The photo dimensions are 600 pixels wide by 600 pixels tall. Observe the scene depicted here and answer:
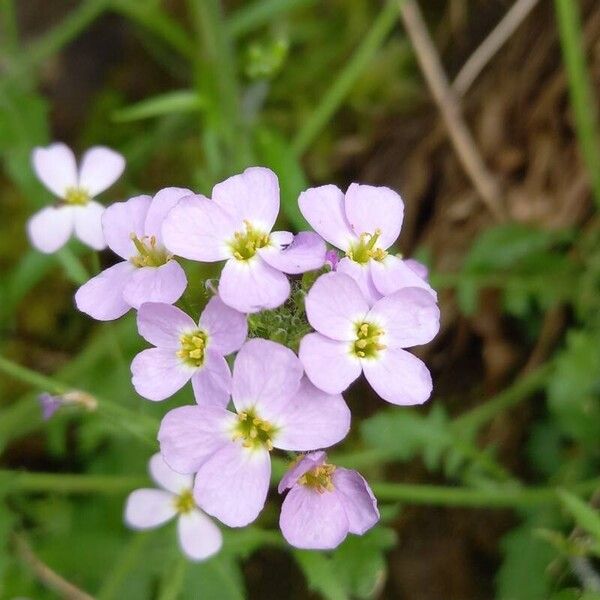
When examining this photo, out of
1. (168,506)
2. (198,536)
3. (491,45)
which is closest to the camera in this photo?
(198,536)

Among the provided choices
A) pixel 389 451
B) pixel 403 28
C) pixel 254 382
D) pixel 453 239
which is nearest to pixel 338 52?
pixel 403 28

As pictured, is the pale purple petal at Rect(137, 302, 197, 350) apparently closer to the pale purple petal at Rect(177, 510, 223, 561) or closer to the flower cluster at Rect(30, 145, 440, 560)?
the flower cluster at Rect(30, 145, 440, 560)

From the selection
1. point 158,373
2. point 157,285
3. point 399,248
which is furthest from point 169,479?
point 399,248

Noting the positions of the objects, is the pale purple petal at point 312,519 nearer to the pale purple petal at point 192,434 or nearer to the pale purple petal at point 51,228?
the pale purple petal at point 192,434

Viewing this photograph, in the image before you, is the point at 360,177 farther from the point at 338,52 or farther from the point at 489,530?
the point at 489,530

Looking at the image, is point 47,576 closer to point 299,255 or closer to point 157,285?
point 157,285

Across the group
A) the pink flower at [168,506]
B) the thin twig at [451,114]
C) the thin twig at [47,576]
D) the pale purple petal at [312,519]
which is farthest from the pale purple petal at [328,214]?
the thin twig at [451,114]
